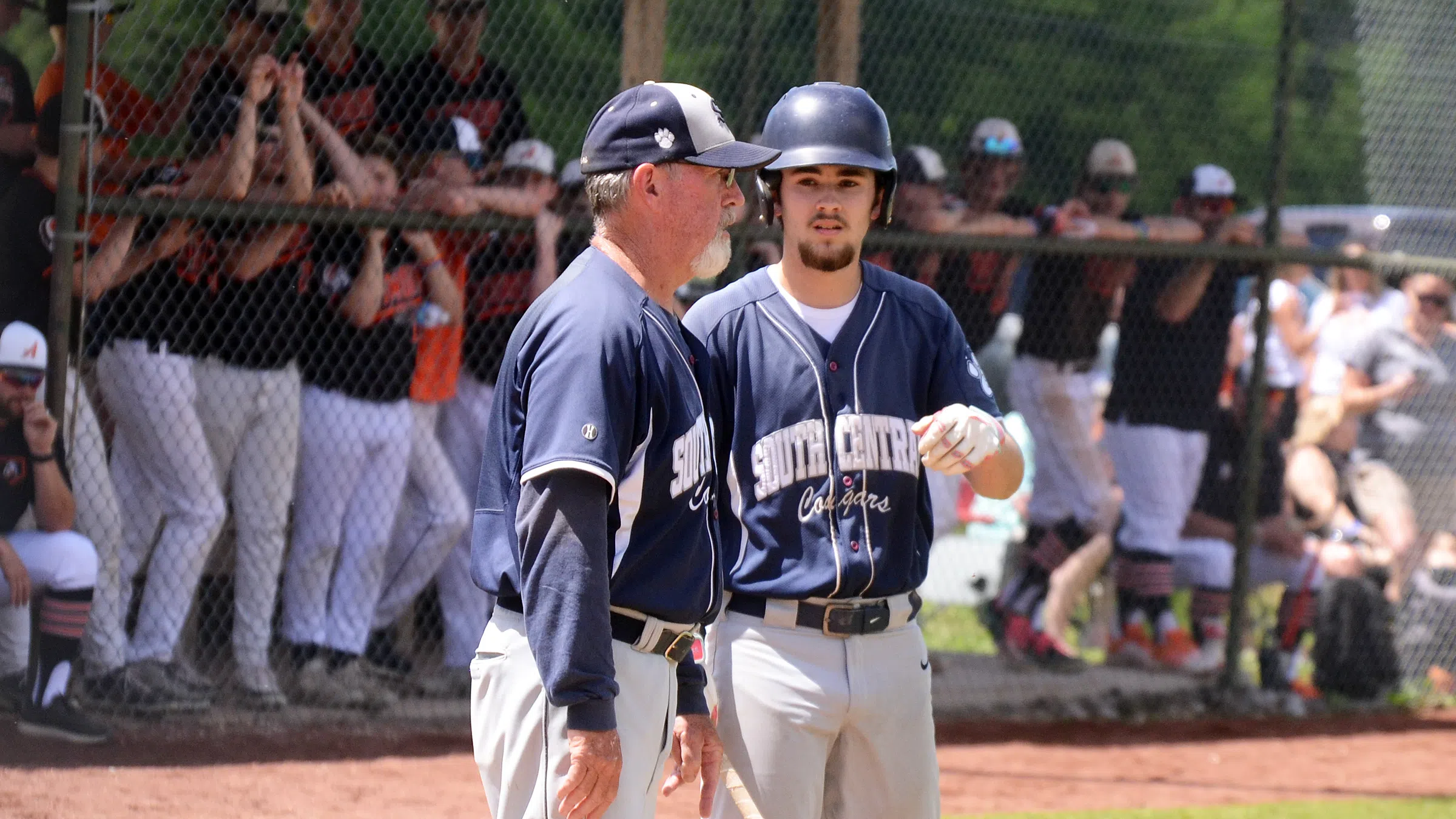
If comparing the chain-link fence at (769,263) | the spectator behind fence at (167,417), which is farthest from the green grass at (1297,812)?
the spectator behind fence at (167,417)

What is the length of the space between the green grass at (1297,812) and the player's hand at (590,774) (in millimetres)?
3074

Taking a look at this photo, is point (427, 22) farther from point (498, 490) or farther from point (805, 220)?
point (498, 490)

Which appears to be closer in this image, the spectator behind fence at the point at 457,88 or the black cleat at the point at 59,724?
the black cleat at the point at 59,724

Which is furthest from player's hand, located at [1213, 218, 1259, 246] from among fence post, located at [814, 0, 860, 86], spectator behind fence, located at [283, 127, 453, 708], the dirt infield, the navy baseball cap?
the navy baseball cap

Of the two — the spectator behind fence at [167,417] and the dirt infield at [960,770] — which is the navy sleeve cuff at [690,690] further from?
the spectator behind fence at [167,417]

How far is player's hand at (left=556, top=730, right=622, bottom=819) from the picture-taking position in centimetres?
224

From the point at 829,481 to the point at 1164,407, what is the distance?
4.40 metres

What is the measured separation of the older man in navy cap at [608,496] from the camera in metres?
2.24

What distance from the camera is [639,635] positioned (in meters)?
2.45

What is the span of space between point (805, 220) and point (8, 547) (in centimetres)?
322

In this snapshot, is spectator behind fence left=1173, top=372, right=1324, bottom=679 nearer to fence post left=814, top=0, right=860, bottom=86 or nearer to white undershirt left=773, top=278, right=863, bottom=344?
fence post left=814, top=0, right=860, bottom=86

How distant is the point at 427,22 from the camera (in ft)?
19.5

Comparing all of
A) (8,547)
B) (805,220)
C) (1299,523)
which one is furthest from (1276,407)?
(8,547)

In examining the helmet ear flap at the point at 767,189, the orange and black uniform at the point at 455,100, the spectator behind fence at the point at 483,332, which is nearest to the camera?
the helmet ear flap at the point at 767,189
